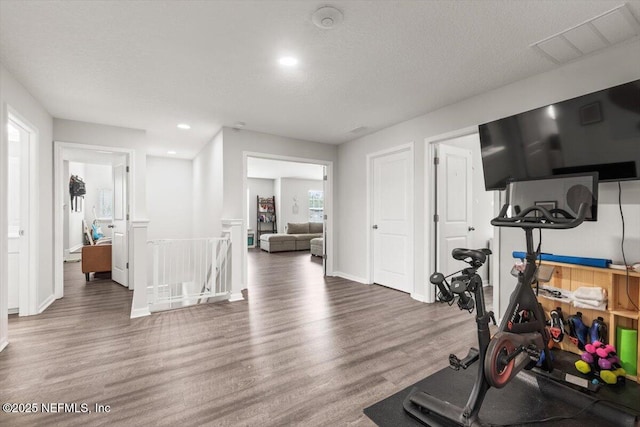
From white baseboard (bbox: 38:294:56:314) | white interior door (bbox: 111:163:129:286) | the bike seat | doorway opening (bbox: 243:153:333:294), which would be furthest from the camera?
doorway opening (bbox: 243:153:333:294)

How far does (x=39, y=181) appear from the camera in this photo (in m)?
3.39

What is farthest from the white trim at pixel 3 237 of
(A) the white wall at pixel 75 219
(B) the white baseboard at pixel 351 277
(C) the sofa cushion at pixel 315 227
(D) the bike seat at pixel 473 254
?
(C) the sofa cushion at pixel 315 227

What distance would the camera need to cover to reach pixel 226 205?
4336 mm

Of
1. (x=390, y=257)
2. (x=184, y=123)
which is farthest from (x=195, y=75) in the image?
(x=390, y=257)

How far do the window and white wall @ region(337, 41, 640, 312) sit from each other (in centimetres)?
604

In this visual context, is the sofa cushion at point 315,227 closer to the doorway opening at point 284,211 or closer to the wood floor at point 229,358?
the doorway opening at point 284,211

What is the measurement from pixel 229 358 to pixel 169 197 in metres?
5.54

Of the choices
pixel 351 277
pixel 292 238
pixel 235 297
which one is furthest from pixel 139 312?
pixel 292 238

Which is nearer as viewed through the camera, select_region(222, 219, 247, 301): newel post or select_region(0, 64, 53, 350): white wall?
select_region(0, 64, 53, 350): white wall

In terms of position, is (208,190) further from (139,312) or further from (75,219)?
(75,219)

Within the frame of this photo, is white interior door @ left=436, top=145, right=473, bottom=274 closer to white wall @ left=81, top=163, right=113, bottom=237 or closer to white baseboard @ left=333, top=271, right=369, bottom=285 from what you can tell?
white baseboard @ left=333, top=271, right=369, bottom=285

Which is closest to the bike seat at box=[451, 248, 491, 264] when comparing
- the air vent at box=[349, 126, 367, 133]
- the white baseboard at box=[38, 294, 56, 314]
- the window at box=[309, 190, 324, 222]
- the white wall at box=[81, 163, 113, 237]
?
the air vent at box=[349, 126, 367, 133]

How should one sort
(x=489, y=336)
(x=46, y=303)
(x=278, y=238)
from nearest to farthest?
(x=489, y=336), (x=46, y=303), (x=278, y=238)

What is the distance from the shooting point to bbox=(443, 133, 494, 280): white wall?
14.0 ft
